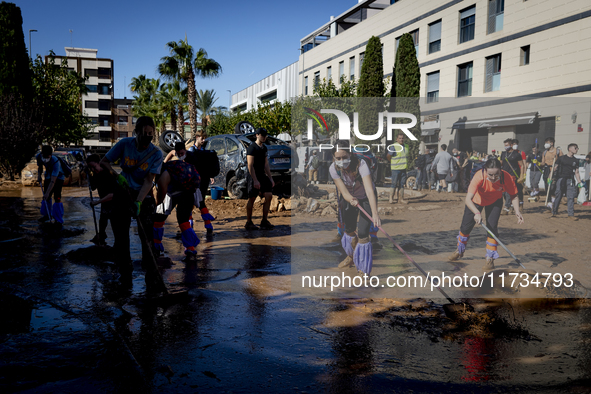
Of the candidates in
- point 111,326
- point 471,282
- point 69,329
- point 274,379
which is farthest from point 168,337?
point 471,282

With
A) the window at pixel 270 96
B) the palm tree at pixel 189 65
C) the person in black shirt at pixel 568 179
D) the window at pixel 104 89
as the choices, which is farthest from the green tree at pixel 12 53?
the window at pixel 104 89

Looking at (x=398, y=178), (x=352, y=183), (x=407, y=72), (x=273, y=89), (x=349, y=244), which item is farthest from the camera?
(x=273, y=89)

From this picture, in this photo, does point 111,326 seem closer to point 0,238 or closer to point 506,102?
Result: point 0,238

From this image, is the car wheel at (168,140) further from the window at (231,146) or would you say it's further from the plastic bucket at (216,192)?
the window at (231,146)

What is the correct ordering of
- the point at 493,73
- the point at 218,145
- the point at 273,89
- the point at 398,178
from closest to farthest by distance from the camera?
the point at 398,178, the point at 218,145, the point at 493,73, the point at 273,89

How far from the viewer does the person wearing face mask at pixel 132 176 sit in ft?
16.5

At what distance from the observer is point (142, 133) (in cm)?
499

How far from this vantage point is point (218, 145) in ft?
43.5

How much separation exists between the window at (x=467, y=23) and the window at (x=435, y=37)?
6.01ft

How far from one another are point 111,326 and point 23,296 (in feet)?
4.77

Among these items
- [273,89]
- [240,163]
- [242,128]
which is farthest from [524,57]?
[273,89]

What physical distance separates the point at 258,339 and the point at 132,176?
253cm

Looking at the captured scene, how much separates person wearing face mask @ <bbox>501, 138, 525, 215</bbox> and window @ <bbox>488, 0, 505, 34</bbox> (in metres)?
19.6

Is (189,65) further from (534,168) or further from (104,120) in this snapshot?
(104,120)
